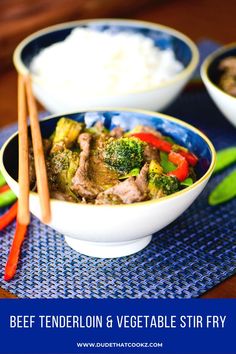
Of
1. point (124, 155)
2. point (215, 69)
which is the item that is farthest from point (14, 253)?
point (215, 69)

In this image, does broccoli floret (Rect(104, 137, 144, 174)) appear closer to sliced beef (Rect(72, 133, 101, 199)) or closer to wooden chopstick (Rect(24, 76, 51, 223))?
sliced beef (Rect(72, 133, 101, 199))

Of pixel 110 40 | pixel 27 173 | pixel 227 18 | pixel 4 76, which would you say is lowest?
pixel 227 18

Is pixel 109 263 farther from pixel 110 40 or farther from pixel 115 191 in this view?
pixel 110 40

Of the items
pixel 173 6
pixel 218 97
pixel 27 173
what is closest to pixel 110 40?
pixel 218 97

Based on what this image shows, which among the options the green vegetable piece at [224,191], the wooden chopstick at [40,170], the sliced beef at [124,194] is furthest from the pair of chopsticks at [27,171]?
the green vegetable piece at [224,191]

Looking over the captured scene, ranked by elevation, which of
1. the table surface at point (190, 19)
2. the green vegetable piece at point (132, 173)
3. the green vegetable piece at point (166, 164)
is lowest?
the table surface at point (190, 19)

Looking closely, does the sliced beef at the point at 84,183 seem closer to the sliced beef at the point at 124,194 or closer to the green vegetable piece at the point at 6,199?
the sliced beef at the point at 124,194

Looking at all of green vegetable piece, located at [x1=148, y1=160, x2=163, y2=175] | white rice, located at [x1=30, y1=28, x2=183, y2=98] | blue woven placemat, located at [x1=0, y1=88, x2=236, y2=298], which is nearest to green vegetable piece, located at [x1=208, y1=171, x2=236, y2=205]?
blue woven placemat, located at [x1=0, y1=88, x2=236, y2=298]
